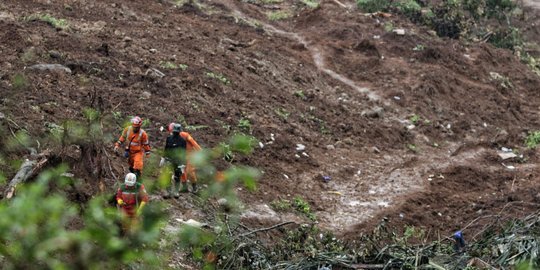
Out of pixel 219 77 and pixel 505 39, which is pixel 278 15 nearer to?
pixel 505 39

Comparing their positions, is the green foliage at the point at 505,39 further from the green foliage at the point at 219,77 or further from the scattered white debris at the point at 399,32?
the green foliage at the point at 219,77

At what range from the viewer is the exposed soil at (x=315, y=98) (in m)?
10.1

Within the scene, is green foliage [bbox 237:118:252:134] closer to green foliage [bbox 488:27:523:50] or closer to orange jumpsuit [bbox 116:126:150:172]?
orange jumpsuit [bbox 116:126:150:172]

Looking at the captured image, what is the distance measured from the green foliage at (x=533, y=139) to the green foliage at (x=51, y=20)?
32.2 ft

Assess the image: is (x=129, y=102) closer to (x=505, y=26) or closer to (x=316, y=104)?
(x=316, y=104)

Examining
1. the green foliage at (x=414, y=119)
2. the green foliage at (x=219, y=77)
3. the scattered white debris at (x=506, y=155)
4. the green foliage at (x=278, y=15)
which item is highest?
the green foliage at (x=219, y=77)

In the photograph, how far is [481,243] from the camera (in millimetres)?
6023

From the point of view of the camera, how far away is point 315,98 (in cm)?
1402

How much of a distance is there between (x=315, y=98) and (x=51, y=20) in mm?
5567

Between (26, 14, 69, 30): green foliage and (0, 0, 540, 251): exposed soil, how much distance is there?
0.45 ft

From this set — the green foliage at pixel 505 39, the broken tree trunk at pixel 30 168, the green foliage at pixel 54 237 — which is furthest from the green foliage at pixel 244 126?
the green foliage at pixel 505 39

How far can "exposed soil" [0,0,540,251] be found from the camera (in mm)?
10133

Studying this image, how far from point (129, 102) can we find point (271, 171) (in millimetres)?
2569

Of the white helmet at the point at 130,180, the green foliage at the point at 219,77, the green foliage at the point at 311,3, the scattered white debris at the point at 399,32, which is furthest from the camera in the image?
the green foliage at the point at 311,3
